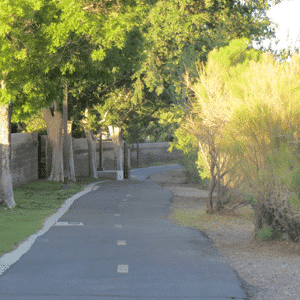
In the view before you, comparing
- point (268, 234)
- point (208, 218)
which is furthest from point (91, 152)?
point (268, 234)

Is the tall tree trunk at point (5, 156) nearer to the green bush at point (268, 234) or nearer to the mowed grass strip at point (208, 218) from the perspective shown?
the mowed grass strip at point (208, 218)

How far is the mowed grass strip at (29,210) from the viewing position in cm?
1112

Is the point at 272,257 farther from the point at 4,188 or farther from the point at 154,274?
the point at 4,188

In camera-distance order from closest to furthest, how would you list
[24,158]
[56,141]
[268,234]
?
[268,234] < [24,158] < [56,141]

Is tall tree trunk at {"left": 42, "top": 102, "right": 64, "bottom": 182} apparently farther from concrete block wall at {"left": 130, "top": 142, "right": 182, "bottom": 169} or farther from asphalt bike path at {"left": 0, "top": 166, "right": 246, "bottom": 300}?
concrete block wall at {"left": 130, "top": 142, "right": 182, "bottom": 169}

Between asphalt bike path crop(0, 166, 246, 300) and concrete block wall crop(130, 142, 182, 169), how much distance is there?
4595 centimetres

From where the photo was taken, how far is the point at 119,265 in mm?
8539

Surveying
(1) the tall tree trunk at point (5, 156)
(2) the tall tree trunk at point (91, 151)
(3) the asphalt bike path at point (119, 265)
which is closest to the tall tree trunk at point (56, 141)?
(2) the tall tree trunk at point (91, 151)

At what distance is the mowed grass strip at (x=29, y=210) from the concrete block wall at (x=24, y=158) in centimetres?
57

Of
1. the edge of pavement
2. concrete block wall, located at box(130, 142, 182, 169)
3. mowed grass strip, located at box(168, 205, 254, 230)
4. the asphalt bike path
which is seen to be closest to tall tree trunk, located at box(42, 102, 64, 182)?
mowed grass strip, located at box(168, 205, 254, 230)

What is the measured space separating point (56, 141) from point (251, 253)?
1935cm

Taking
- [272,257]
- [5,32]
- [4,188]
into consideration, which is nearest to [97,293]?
[272,257]

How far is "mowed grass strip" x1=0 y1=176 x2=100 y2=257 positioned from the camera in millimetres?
11125

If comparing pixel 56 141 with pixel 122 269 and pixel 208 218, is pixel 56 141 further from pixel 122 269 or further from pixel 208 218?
pixel 122 269
